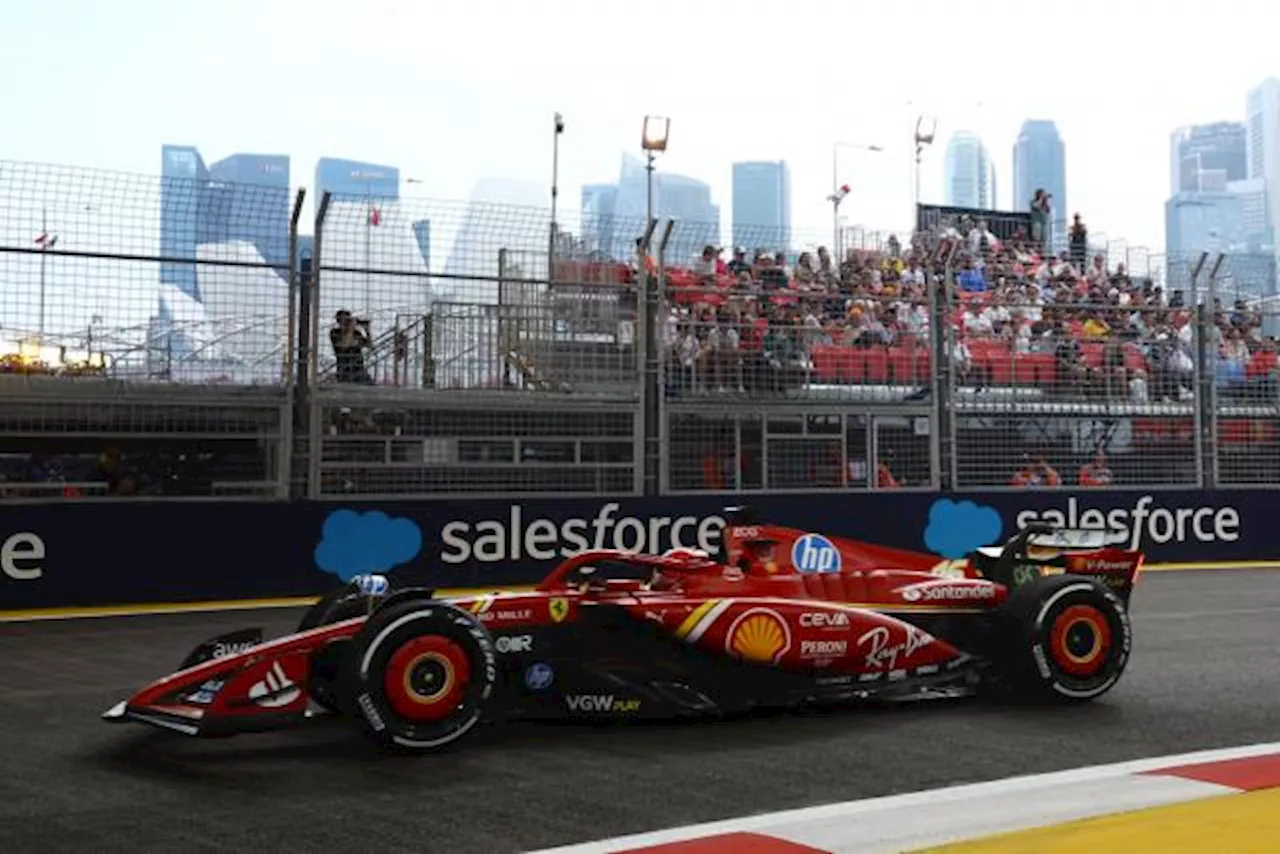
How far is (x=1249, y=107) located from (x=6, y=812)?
328ft

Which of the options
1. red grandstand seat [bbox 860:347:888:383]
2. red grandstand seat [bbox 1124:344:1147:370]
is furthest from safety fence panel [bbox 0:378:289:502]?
red grandstand seat [bbox 1124:344:1147:370]

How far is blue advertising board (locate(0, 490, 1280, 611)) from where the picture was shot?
10.9 meters

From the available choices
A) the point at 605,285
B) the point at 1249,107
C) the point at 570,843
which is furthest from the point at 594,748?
the point at 1249,107

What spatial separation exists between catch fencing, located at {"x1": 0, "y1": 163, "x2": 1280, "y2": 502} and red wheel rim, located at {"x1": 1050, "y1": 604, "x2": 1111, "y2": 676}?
Answer: 22.2ft

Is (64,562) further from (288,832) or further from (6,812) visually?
(288,832)

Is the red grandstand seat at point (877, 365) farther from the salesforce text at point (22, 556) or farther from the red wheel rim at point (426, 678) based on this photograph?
the red wheel rim at point (426, 678)

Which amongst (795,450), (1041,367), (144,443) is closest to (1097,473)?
(1041,367)

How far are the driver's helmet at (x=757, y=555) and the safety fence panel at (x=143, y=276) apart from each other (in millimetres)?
6472

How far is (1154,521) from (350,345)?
369 inches

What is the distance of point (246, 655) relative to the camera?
5383 mm

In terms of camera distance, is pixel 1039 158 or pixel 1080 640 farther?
pixel 1039 158

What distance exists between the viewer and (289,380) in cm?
1179

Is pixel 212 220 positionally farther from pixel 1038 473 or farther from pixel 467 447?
pixel 1038 473

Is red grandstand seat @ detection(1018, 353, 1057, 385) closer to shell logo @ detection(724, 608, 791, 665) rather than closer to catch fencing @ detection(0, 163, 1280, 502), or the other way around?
catch fencing @ detection(0, 163, 1280, 502)
